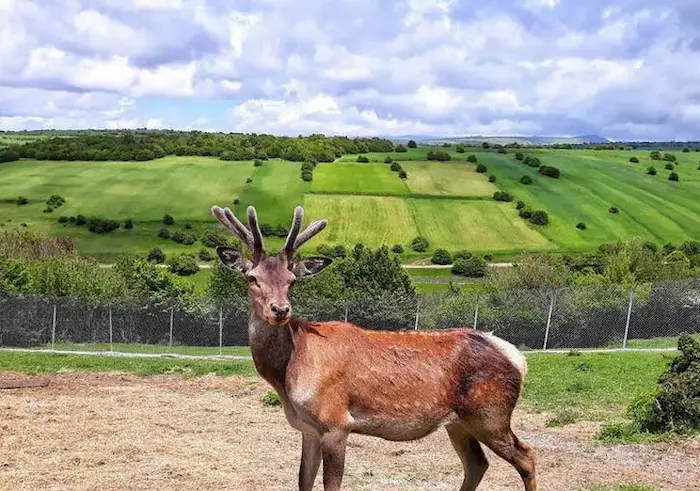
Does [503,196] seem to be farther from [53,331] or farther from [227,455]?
[227,455]

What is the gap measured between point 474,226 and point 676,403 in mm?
66477

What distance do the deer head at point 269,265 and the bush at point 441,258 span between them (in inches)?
2470

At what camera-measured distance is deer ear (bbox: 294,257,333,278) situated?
7473mm

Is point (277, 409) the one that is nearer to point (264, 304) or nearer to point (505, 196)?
point (264, 304)

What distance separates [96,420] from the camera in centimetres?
1393

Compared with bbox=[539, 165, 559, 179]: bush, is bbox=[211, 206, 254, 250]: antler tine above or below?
above

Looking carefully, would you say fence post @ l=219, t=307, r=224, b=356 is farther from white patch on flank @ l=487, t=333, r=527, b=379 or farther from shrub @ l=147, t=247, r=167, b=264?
shrub @ l=147, t=247, r=167, b=264

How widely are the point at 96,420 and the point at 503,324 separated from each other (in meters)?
19.7

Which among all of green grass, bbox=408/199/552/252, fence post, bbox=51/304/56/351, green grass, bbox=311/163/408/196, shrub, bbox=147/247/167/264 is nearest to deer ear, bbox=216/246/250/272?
fence post, bbox=51/304/56/351

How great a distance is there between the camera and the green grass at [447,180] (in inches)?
3494

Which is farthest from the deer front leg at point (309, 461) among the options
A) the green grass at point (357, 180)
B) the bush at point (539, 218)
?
the green grass at point (357, 180)

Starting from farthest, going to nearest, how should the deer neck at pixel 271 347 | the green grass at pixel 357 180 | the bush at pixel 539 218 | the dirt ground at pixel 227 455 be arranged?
the green grass at pixel 357 180
the bush at pixel 539 218
the dirt ground at pixel 227 455
the deer neck at pixel 271 347

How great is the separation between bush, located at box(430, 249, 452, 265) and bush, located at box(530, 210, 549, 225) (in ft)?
49.0

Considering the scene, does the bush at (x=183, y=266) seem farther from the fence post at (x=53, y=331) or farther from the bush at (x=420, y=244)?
the fence post at (x=53, y=331)
